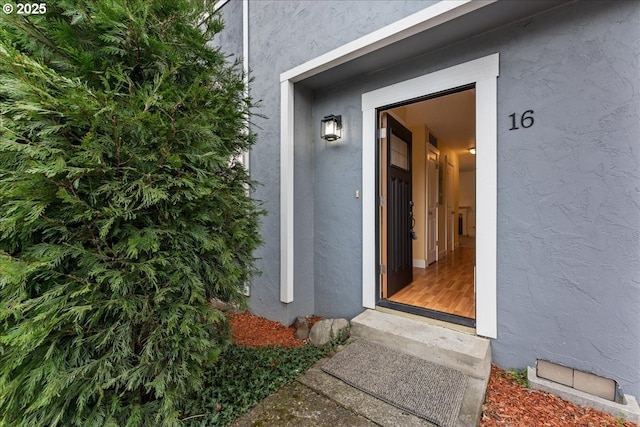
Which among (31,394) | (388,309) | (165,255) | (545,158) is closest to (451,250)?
→ (388,309)

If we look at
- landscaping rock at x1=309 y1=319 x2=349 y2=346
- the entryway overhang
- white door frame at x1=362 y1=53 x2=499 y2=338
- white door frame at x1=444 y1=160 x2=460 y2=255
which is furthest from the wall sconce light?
white door frame at x1=444 y1=160 x2=460 y2=255

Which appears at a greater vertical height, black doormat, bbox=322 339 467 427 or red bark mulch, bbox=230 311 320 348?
black doormat, bbox=322 339 467 427

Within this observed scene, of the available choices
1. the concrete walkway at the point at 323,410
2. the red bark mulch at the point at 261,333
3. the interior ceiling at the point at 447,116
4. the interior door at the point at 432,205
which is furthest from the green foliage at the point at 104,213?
the interior door at the point at 432,205

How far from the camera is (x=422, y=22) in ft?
6.93

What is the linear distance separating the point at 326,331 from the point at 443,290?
1.65 m

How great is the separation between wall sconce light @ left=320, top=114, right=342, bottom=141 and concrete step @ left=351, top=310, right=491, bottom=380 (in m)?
2.00

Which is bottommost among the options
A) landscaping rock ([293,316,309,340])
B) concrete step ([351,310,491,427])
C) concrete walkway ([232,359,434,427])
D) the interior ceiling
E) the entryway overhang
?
landscaping rock ([293,316,309,340])

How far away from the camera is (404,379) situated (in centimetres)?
188

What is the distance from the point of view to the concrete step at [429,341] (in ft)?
6.51

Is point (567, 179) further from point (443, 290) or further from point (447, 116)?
point (447, 116)

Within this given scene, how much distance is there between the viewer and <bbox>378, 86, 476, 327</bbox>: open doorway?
296 centimetres

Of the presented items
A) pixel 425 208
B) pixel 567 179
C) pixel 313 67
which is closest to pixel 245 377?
pixel 567 179

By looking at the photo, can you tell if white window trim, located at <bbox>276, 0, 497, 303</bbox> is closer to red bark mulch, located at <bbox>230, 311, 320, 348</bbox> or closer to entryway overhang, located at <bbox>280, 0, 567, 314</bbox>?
entryway overhang, located at <bbox>280, 0, 567, 314</bbox>

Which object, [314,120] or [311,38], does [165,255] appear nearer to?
[314,120]
